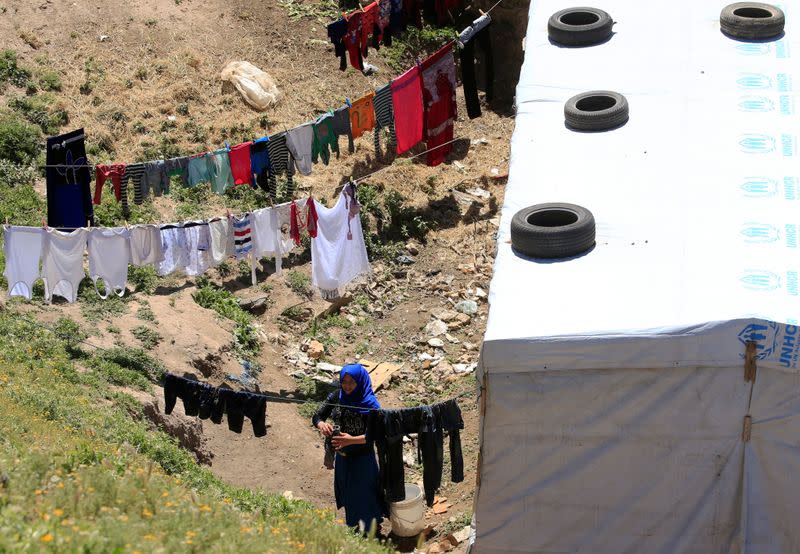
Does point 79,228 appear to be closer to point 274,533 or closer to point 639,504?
point 274,533

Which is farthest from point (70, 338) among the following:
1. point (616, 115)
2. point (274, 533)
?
point (616, 115)

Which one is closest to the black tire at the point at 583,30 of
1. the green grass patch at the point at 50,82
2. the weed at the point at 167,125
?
the weed at the point at 167,125

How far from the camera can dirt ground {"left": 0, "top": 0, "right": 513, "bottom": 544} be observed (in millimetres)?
12250

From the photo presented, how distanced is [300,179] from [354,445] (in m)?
8.29

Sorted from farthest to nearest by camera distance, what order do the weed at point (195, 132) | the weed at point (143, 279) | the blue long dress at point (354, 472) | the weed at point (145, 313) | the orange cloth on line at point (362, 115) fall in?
the weed at point (195, 132), the orange cloth on line at point (362, 115), the weed at point (143, 279), the weed at point (145, 313), the blue long dress at point (354, 472)

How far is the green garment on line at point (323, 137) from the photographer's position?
14898mm

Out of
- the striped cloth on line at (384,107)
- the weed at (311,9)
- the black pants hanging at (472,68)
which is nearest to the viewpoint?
the striped cloth on line at (384,107)

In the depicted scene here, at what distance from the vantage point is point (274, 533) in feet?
24.4

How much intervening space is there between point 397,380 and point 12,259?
4.70 meters

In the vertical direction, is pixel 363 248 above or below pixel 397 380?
above

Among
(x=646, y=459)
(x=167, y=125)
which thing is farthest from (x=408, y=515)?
(x=167, y=125)

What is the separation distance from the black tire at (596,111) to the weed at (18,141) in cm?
852

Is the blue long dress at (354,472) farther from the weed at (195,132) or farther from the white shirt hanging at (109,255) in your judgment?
the weed at (195,132)

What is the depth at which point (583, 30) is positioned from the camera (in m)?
12.4
